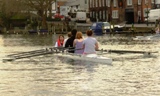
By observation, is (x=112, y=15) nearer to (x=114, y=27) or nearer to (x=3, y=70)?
(x=114, y=27)

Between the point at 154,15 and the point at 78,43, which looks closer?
the point at 78,43

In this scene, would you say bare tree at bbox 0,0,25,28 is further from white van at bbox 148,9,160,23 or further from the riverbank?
white van at bbox 148,9,160,23

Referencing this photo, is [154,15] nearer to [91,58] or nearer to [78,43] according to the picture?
[78,43]

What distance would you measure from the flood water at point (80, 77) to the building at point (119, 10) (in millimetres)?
71084

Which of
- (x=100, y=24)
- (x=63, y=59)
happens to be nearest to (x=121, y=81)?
(x=63, y=59)

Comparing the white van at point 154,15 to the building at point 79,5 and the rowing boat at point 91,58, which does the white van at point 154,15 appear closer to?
the building at point 79,5

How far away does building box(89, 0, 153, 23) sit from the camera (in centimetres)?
11075

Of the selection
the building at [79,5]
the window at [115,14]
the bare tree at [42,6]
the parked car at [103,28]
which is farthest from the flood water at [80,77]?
the building at [79,5]

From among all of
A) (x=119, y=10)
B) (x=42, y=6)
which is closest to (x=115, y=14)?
(x=119, y=10)

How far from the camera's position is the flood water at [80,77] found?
19.9 m

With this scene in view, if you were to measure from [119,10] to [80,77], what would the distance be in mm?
95258

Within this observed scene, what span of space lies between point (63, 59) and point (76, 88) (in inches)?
472

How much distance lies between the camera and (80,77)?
78.9 ft

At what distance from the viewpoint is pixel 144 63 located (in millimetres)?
29688
